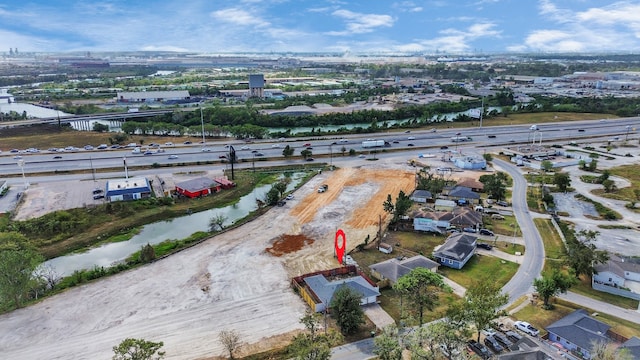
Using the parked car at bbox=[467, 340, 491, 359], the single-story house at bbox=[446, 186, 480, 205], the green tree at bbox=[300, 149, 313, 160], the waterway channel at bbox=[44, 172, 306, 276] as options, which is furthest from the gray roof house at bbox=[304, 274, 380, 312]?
the green tree at bbox=[300, 149, 313, 160]

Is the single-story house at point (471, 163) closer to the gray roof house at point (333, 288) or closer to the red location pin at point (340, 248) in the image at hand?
the red location pin at point (340, 248)

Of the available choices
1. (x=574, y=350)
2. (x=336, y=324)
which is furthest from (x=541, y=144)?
(x=336, y=324)

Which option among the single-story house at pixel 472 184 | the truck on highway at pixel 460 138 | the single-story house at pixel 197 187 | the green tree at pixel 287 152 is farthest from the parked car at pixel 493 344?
the truck on highway at pixel 460 138

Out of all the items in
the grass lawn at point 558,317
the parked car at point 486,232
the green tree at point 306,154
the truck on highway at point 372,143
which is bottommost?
the grass lawn at point 558,317

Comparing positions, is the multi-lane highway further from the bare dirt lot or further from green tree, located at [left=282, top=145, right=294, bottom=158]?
the bare dirt lot

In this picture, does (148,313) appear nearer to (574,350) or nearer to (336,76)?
(574,350)

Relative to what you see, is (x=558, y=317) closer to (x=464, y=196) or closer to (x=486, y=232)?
(x=486, y=232)

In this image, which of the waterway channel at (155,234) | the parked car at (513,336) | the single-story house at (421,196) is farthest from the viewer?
the single-story house at (421,196)

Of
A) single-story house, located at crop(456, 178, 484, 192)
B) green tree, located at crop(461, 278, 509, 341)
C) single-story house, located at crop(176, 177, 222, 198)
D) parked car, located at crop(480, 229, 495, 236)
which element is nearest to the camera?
green tree, located at crop(461, 278, 509, 341)
